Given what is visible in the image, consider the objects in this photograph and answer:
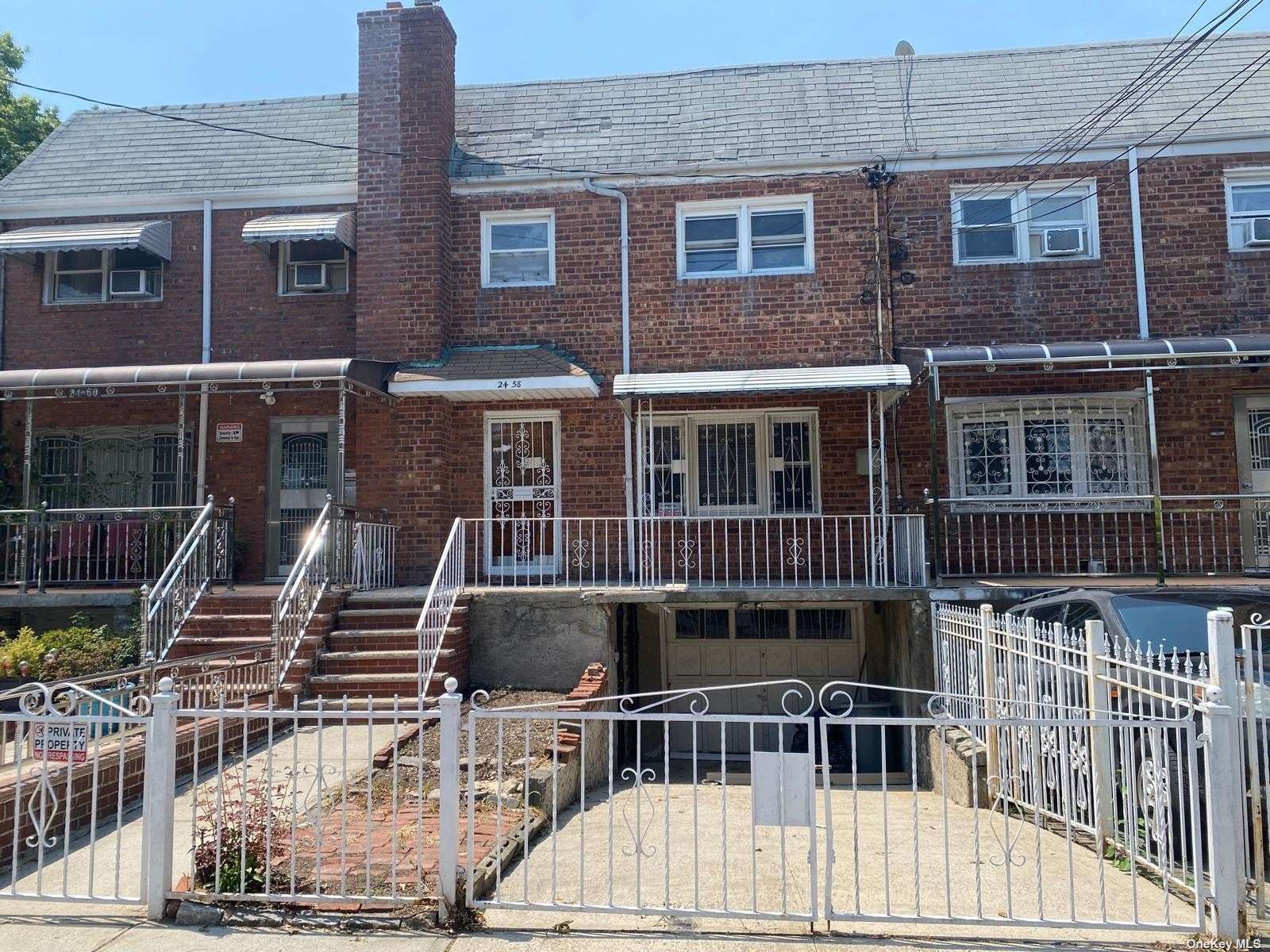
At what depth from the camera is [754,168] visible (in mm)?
12094

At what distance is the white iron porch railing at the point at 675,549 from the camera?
11234mm

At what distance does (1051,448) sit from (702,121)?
638cm

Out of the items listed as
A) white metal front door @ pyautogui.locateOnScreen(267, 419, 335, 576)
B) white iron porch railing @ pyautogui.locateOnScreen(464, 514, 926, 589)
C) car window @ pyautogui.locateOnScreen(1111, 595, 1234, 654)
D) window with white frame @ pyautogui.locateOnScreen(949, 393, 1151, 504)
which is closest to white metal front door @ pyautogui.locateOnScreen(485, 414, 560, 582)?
white iron porch railing @ pyautogui.locateOnScreen(464, 514, 926, 589)

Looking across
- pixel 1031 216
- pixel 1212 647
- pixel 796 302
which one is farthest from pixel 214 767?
pixel 1031 216

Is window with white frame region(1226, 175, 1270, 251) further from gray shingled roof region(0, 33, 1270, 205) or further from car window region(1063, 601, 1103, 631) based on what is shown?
car window region(1063, 601, 1103, 631)

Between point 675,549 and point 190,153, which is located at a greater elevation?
point 190,153

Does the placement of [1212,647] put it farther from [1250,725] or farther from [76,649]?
[76,649]

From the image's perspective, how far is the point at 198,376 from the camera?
427 inches

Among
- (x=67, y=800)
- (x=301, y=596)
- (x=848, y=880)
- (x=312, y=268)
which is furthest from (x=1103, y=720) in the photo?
(x=312, y=268)

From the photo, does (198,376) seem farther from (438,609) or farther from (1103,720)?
(1103,720)

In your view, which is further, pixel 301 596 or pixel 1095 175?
pixel 1095 175

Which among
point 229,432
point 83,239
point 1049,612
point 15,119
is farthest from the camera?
point 15,119

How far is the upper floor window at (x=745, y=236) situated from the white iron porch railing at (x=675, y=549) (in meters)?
3.29

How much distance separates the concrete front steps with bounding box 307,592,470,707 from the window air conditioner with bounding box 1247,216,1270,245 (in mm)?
10430
